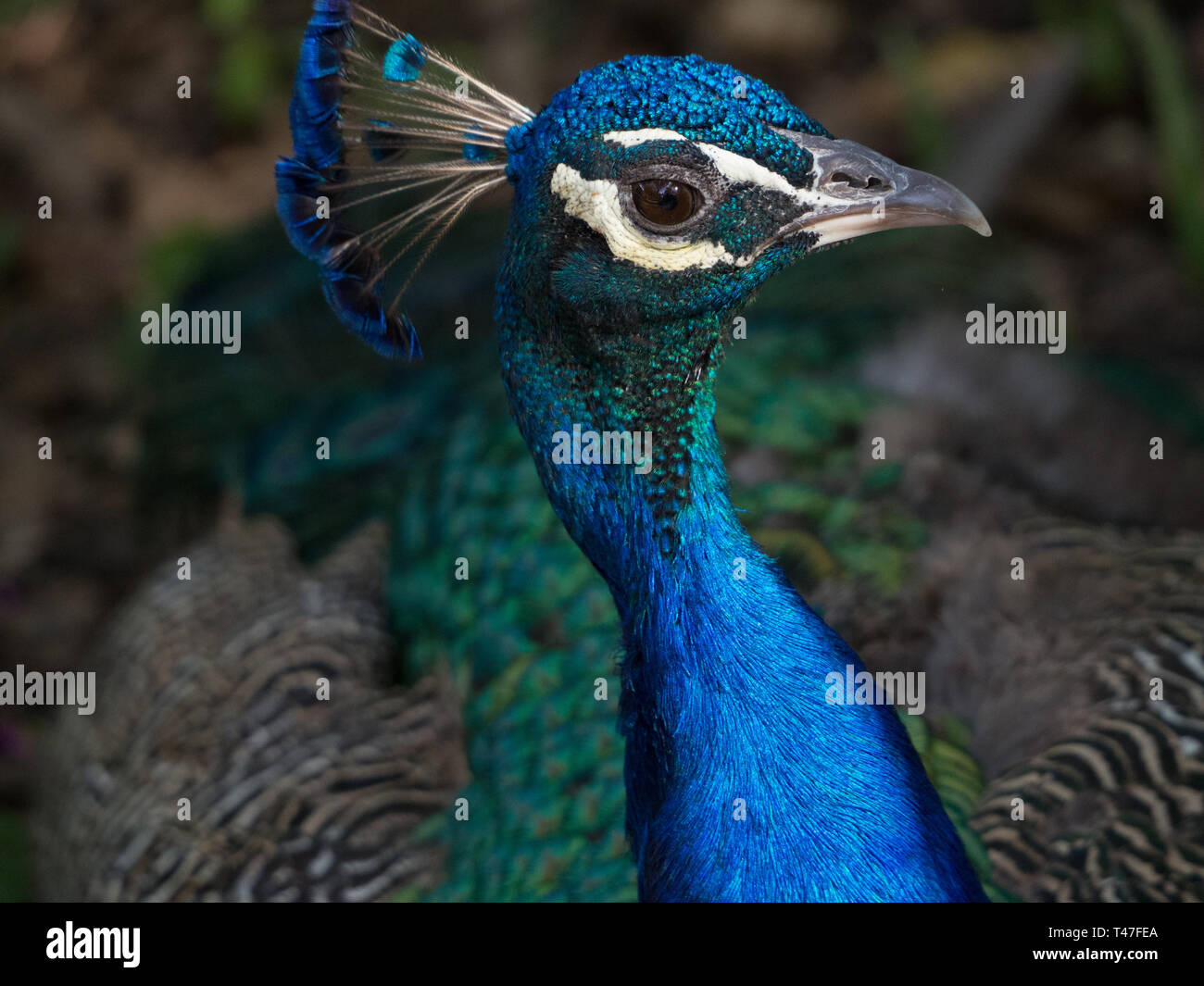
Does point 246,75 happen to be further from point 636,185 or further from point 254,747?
point 636,185

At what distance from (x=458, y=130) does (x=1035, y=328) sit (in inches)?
72.1

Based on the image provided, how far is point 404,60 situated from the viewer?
5.48 feet

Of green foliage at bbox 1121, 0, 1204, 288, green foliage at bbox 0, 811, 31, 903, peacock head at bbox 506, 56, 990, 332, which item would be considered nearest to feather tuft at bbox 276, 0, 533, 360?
peacock head at bbox 506, 56, 990, 332

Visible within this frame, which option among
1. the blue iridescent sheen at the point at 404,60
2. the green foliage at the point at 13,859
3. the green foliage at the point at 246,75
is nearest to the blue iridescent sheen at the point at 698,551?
the blue iridescent sheen at the point at 404,60

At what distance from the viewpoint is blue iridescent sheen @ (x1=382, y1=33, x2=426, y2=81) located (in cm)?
166

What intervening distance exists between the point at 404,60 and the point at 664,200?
39cm

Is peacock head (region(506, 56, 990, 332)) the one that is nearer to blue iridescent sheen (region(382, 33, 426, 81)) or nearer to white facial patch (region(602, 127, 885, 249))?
white facial patch (region(602, 127, 885, 249))

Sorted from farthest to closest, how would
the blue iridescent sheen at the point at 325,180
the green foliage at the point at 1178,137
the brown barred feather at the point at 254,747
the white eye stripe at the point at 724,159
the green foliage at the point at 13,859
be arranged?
1. the green foliage at the point at 1178,137
2. the green foliage at the point at 13,859
3. the brown barred feather at the point at 254,747
4. the blue iridescent sheen at the point at 325,180
5. the white eye stripe at the point at 724,159

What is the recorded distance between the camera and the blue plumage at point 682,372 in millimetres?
1534

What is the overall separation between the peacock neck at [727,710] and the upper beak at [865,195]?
193mm

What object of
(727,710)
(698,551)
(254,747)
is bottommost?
(254,747)

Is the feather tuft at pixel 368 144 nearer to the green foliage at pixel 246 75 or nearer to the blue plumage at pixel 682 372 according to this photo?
the blue plumage at pixel 682 372

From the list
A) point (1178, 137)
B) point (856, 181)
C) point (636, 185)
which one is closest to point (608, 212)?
point (636, 185)

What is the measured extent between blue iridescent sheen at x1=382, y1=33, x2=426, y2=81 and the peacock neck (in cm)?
30
